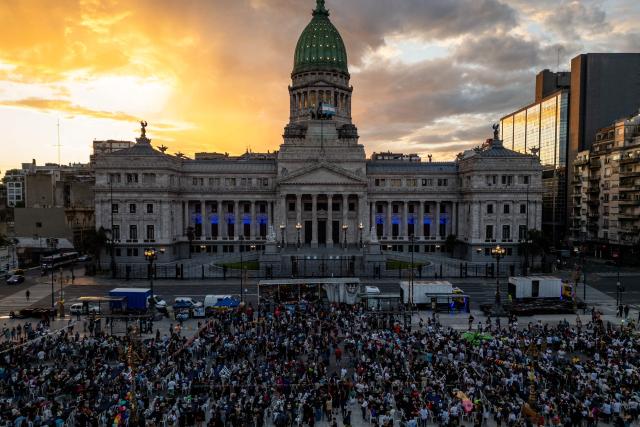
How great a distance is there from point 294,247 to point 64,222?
5121cm

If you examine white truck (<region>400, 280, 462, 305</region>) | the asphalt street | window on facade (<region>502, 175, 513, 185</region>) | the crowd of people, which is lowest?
the asphalt street

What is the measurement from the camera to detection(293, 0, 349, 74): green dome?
375 feet

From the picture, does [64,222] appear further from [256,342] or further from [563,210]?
[563,210]

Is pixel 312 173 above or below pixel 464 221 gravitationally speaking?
above

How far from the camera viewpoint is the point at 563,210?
120812 millimetres

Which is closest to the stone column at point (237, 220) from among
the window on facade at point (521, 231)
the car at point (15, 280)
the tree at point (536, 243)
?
the car at point (15, 280)

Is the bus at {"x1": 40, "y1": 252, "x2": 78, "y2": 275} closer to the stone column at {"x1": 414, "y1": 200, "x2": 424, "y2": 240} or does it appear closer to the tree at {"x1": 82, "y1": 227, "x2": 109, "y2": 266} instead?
the tree at {"x1": 82, "y1": 227, "x2": 109, "y2": 266}

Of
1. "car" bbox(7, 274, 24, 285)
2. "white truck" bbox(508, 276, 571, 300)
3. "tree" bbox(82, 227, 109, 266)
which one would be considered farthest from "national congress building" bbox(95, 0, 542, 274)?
"white truck" bbox(508, 276, 571, 300)

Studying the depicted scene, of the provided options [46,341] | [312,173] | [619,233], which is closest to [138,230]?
[312,173]

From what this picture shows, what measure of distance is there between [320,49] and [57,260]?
73386 millimetres

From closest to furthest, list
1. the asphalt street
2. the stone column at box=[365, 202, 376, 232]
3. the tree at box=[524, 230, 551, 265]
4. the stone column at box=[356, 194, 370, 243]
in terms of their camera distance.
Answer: the asphalt street → the tree at box=[524, 230, 551, 265] → the stone column at box=[356, 194, 370, 243] → the stone column at box=[365, 202, 376, 232]

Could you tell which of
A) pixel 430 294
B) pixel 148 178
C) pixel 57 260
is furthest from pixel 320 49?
pixel 430 294

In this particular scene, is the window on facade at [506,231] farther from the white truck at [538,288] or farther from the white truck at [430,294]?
Answer: the white truck at [430,294]

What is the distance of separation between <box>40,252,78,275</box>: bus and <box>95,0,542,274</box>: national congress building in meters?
10.3
